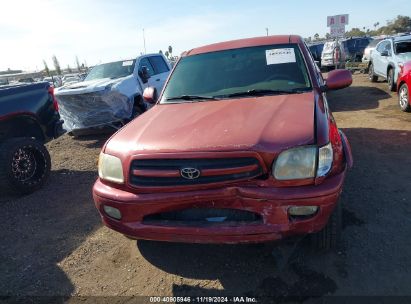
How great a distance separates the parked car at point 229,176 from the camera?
2414 mm

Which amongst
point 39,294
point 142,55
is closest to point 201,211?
point 39,294

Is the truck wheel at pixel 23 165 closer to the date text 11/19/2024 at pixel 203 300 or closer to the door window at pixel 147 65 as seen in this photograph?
the date text 11/19/2024 at pixel 203 300

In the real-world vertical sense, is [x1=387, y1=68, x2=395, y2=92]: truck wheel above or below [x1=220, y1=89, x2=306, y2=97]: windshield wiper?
below

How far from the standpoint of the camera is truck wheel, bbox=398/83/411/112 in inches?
Result: 296

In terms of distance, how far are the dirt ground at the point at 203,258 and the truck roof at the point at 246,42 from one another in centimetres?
185

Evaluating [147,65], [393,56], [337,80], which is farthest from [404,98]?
[147,65]

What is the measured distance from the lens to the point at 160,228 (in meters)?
2.58

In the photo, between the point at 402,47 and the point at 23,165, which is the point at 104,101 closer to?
the point at 23,165

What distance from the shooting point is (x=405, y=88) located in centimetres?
761

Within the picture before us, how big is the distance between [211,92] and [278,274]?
Result: 6.28 feet

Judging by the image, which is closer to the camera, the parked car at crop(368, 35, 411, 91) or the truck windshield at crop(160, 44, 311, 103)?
the truck windshield at crop(160, 44, 311, 103)

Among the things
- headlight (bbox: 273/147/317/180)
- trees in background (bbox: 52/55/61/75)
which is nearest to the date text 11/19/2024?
headlight (bbox: 273/147/317/180)

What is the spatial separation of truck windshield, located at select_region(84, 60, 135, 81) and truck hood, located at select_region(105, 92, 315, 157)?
17.6 feet

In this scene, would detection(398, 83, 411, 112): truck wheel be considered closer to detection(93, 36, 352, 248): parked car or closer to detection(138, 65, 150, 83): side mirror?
detection(93, 36, 352, 248): parked car
